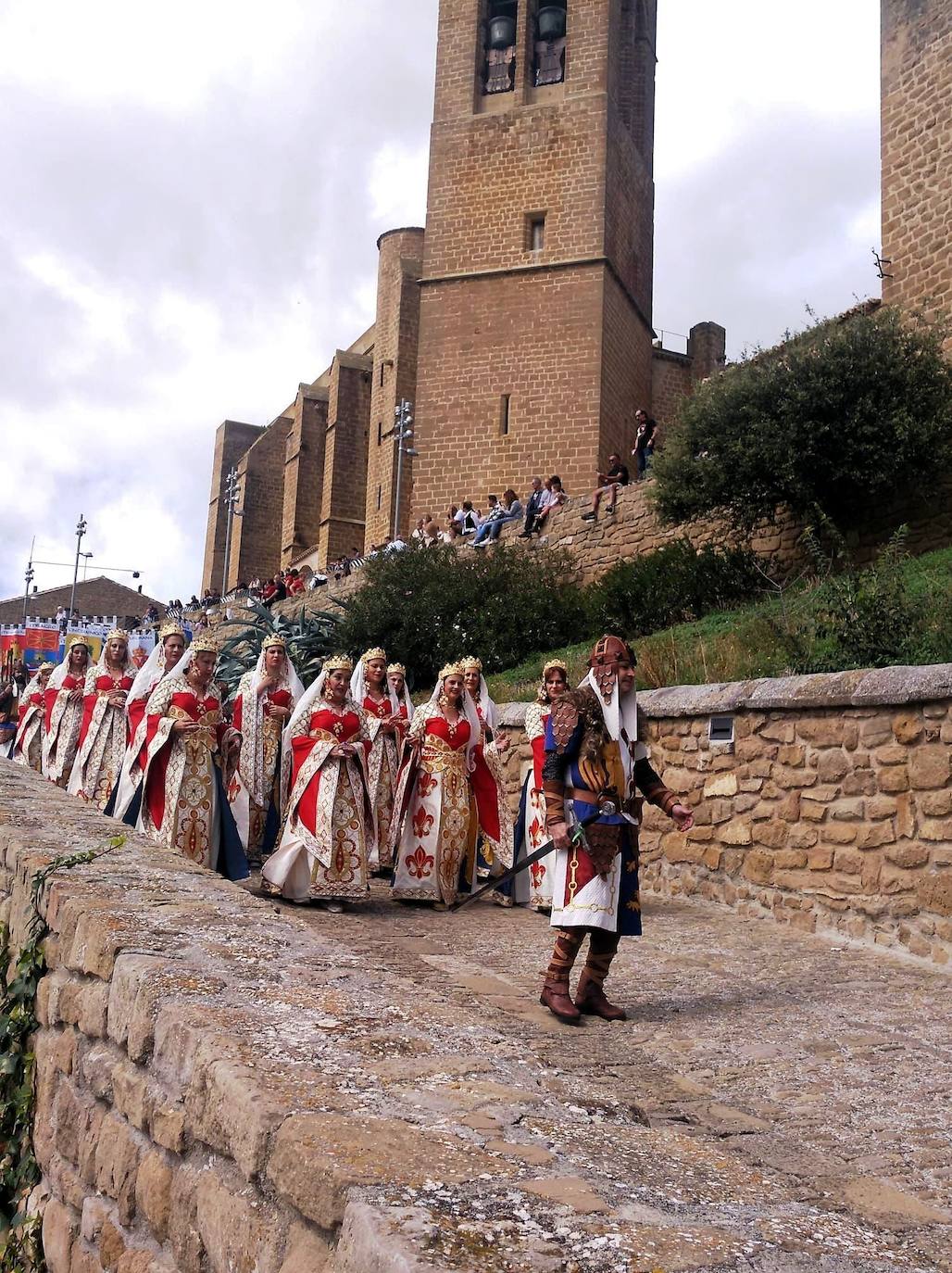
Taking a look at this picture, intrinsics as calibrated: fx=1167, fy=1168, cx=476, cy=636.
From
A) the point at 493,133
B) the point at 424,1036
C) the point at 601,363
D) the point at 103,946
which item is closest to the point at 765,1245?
the point at 424,1036

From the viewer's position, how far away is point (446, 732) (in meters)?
9.08

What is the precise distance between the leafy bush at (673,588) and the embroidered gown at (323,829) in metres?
7.98

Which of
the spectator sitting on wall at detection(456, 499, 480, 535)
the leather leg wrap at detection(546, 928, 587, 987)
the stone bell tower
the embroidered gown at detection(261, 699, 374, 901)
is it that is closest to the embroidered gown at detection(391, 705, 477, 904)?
the embroidered gown at detection(261, 699, 374, 901)

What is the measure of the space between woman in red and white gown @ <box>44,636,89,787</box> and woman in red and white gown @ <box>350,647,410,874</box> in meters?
3.68

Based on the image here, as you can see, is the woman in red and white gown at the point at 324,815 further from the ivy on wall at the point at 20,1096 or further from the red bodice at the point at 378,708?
the ivy on wall at the point at 20,1096

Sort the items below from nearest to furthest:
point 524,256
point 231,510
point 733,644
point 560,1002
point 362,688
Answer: point 560,1002, point 362,688, point 733,644, point 524,256, point 231,510

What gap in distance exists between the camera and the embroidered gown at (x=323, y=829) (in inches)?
311

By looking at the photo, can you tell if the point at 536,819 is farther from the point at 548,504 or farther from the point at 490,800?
the point at 548,504

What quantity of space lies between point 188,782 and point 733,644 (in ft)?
17.4

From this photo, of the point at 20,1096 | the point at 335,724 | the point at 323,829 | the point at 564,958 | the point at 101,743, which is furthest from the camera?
the point at 101,743

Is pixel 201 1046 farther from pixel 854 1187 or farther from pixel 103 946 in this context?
pixel 854 1187

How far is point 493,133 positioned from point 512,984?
3101 cm

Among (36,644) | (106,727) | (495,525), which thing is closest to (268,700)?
(106,727)

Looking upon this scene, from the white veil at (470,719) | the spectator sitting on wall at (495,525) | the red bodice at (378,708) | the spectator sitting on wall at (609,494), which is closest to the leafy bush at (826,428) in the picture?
the spectator sitting on wall at (609,494)
